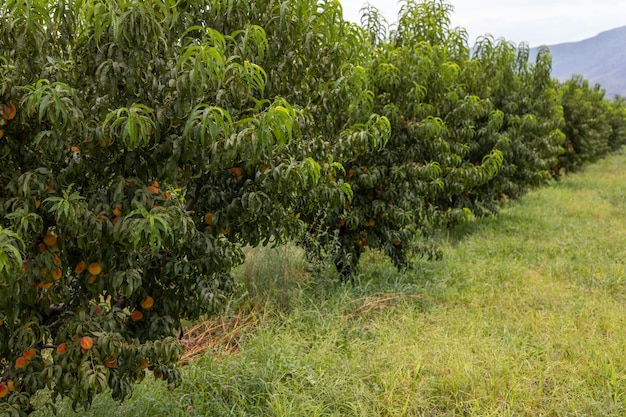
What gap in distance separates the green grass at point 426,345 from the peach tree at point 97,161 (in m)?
1.24

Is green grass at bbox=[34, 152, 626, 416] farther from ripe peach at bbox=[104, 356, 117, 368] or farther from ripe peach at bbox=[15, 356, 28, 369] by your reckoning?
ripe peach at bbox=[15, 356, 28, 369]

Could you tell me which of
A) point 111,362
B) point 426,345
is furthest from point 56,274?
point 426,345

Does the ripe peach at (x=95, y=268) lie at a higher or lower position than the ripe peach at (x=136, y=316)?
higher

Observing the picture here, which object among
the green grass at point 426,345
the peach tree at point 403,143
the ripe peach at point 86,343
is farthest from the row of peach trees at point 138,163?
the peach tree at point 403,143

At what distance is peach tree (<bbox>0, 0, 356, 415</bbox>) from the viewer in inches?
98.5

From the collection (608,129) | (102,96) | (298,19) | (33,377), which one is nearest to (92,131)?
(102,96)

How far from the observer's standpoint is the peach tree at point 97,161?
250 cm

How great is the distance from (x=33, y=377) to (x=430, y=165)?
499 centimetres

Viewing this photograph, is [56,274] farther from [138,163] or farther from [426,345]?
[426,345]

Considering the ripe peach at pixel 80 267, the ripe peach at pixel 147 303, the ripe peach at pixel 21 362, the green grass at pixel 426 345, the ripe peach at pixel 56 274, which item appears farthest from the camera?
the green grass at pixel 426 345

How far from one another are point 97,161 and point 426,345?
3.56 metres

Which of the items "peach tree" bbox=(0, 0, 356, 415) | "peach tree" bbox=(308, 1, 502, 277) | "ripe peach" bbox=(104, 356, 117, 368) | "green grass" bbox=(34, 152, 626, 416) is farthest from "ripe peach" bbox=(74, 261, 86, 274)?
"peach tree" bbox=(308, 1, 502, 277)

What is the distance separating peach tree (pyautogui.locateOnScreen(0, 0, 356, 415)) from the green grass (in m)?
1.24

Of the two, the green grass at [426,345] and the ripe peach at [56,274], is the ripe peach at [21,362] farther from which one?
the green grass at [426,345]
